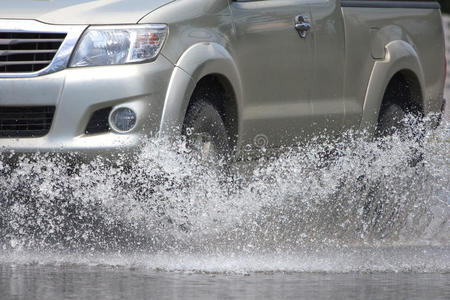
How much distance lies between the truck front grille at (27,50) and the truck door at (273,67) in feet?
3.47

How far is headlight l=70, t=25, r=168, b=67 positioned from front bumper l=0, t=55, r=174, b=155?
0.16 feet

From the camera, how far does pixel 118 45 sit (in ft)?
19.6

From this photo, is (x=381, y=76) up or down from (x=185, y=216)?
up

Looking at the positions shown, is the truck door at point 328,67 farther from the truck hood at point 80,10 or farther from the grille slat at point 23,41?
the grille slat at point 23,41

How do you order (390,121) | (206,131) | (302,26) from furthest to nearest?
1. (390,121)
2. (302,26)
3. (206,131)

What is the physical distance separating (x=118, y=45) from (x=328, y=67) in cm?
186

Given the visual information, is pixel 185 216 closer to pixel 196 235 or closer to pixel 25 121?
pixel 196 235

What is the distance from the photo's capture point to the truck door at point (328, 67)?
288 inches

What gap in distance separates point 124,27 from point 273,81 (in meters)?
1.25

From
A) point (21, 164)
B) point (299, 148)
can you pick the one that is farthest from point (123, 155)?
point (299, 148)

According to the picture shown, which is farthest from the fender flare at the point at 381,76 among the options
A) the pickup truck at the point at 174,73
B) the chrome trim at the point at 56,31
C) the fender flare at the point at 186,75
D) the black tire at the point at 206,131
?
the chrome trim at the point at 56,31

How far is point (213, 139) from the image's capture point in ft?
21.0

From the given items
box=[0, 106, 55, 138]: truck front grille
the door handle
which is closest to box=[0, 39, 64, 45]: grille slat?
box=[0, 106, 55, 138]: truck front grille

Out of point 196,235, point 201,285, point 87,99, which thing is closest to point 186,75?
point 87,99
